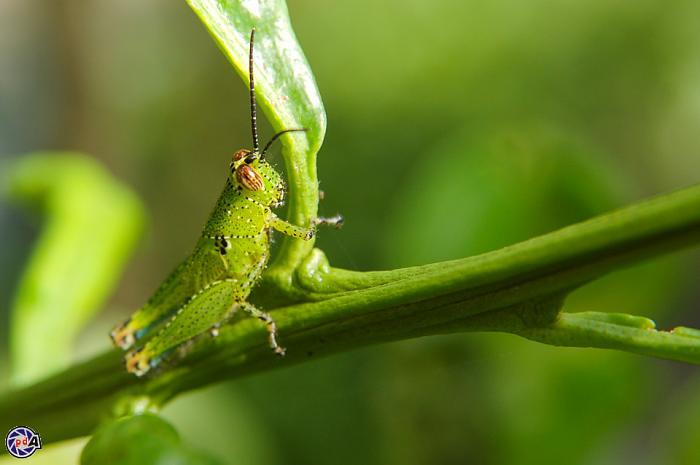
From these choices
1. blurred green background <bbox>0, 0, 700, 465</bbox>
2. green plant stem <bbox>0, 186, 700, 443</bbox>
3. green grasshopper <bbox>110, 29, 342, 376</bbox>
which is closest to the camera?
green plant stem <bbox>0, 186, 700, 443</bbox>

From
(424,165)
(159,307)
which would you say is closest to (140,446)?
(159,307)

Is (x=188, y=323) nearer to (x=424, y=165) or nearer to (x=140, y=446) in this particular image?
(x=140, y=446)

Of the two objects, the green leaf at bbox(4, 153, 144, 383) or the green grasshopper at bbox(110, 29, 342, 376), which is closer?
the green grasshopper at bbox(110, 29, 342, 376)

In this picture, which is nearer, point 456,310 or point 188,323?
point 456,310

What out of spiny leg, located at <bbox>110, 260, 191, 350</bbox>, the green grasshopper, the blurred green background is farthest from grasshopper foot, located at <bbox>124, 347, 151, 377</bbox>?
the blurred green background

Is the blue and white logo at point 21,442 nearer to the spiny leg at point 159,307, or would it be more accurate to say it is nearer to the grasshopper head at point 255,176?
the spiny leg at point 159,307

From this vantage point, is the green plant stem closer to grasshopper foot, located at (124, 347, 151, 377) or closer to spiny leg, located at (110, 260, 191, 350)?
grasshopper foot, located at (124, 347, 151, 377)

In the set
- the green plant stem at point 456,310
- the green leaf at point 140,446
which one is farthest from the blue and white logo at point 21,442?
the green leaf at point 140,446

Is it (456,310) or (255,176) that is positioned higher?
(255,176)
